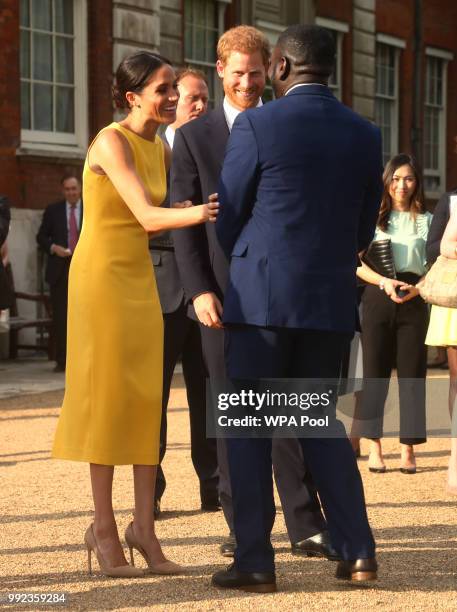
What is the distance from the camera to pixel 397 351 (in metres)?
8.98

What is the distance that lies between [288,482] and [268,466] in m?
0.77

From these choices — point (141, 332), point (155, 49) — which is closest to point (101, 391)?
point (141, 332)

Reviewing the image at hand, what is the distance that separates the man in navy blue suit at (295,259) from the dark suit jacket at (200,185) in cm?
58

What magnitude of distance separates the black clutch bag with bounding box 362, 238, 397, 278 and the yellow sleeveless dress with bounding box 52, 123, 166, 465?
341cm

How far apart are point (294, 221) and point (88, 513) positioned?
244 centimetres

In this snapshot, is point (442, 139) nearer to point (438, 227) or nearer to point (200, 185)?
point (438, 227)

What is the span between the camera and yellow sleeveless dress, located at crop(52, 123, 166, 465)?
555 cm

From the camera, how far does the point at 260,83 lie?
19.7ft

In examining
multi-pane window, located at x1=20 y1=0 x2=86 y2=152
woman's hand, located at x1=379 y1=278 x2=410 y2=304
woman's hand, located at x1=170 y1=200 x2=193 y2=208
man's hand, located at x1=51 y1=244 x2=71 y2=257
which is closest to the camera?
woman's hand, located at x1=170 y1=200 x2=193 y2=208

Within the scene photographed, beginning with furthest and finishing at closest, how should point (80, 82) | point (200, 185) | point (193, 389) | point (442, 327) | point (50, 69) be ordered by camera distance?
point (80, 82), point (50, 69), point (442, 327), point (193, 389), point (200, 185)

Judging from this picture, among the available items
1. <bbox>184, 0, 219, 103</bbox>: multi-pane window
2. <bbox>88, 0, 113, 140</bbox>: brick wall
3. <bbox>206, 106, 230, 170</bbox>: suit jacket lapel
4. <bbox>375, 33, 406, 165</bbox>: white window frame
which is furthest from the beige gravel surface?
<bbox>375, 33, 406, 165</bbox>: white window frame

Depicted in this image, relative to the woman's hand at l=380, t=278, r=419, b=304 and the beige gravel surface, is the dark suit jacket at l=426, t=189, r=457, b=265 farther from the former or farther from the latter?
the beige gravel surface

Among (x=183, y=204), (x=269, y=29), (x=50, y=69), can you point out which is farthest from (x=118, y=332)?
(x=269, y=29)

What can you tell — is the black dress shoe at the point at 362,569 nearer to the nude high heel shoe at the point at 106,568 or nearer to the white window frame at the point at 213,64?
the nude high heel shoe at the point at 106,568
